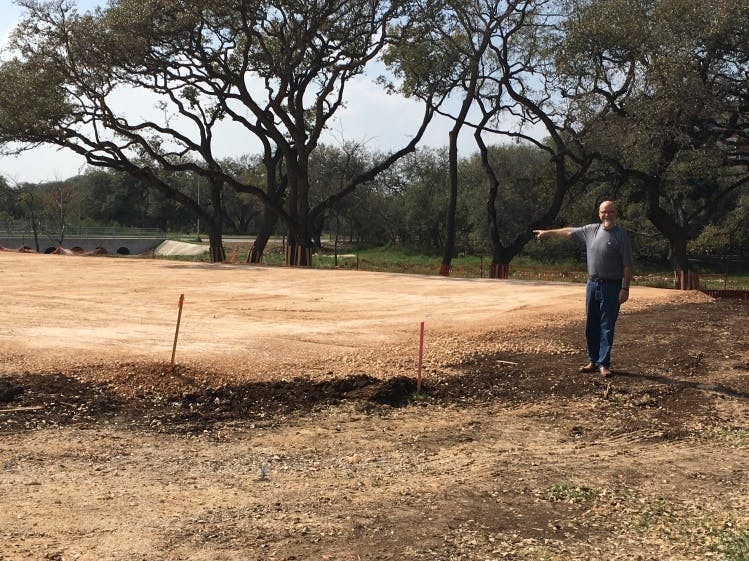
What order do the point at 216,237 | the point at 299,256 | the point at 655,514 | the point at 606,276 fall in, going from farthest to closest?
the point at 216,237
the point at 299,256
the point at 606,276
the point at 655,514

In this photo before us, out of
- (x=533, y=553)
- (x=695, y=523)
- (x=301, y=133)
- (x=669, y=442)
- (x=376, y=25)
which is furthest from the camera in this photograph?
(x=301, y=133)

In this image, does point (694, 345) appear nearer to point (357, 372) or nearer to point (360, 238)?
point (357, 372)

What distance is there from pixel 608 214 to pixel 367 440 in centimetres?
381

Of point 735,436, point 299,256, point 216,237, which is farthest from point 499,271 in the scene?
point 735,436

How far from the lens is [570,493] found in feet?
15.1

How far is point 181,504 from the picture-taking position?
4.37 m

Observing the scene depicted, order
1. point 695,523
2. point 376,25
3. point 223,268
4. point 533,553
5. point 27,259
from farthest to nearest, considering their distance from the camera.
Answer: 1. point 376,25
2. point 27,259
3. point 223,268
4. point 695,523
5. point 533,553

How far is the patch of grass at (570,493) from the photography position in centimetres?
452

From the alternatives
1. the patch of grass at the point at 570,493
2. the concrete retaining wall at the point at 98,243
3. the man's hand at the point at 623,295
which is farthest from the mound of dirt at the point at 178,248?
the patch of grass at the point at 570,493

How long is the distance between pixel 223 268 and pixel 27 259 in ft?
26.1

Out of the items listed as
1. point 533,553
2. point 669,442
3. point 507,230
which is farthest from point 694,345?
point 507,230

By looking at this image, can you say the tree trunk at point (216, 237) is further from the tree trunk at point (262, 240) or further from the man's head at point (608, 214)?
the man's head at point (608, 214)

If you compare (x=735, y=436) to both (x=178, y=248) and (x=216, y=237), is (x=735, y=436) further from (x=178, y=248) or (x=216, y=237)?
(x=178, y=248)

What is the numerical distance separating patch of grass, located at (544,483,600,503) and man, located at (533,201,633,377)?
342 cm
